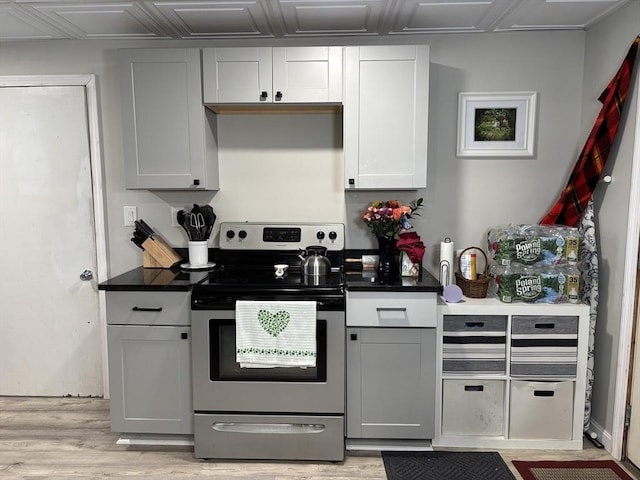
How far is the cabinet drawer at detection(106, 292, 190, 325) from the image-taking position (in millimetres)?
2270

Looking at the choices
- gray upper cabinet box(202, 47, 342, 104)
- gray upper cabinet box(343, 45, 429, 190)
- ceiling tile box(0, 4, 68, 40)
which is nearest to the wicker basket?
gray upper cabinet box(343, 45, 429, 190)

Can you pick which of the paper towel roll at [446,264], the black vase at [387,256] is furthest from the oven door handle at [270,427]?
the paper towel roll at [446,264]

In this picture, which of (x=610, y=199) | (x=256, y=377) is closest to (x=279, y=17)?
(x=256, y=377)

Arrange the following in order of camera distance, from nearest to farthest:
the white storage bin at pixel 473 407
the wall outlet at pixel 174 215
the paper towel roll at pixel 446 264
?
the white storage bin at pixel 473 407
the paper towel roll at pixel 446 264
the wall outlet at pixel 174 215

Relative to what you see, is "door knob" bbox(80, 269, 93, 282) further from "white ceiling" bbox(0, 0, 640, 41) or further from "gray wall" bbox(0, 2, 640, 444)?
"white ceiling" bbox(0, 0, 640, 41)

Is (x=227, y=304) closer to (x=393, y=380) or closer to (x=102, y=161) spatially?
(x=393, y=380)

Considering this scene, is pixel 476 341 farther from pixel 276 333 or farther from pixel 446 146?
pixel 446 146

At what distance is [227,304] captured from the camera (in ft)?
7.24

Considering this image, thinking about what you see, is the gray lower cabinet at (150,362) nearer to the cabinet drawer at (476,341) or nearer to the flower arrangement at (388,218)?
the flower arrangement at (388,218)

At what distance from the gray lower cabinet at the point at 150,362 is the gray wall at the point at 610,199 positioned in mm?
2185

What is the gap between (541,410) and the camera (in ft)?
7.69

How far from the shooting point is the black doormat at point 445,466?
2.15 metres

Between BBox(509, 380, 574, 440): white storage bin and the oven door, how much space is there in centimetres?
93

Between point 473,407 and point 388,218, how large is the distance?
1101mm
